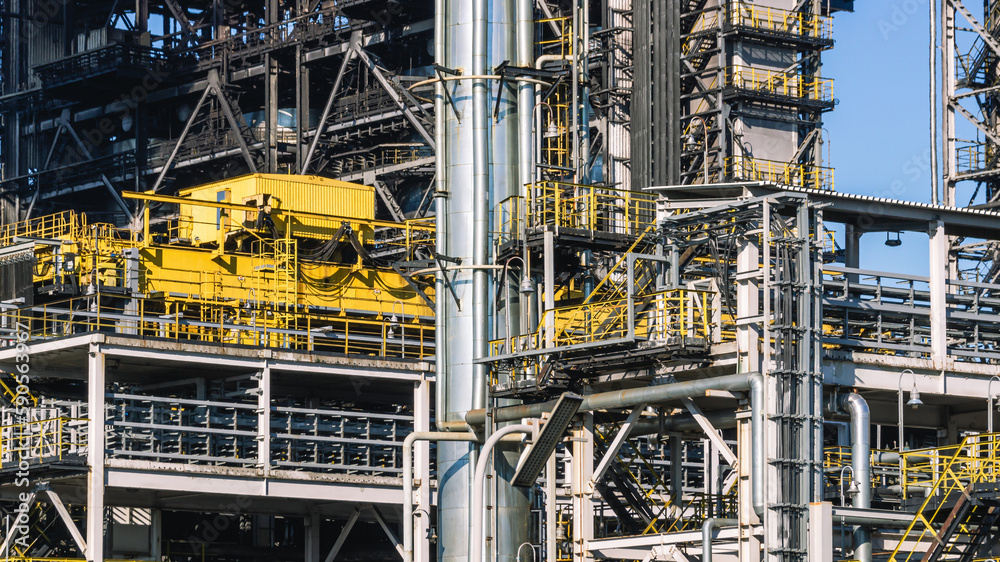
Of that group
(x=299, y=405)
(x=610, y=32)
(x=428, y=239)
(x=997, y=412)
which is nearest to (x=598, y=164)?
(x=610, y=32)

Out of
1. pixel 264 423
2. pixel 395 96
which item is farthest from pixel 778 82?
pixel 264 423

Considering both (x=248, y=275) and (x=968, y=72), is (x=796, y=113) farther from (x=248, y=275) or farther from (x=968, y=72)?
(x=248, y=275)

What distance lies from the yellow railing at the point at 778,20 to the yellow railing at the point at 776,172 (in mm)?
4520

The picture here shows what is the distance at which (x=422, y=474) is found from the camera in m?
51.0

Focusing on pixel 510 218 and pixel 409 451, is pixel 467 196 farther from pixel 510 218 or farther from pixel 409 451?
pixel 409 451

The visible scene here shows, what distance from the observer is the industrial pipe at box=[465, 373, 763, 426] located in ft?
126

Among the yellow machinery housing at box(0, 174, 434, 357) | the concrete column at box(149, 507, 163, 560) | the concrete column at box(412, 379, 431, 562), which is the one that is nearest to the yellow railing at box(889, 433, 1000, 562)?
the concrete column at box(412, 379, 431, 562)

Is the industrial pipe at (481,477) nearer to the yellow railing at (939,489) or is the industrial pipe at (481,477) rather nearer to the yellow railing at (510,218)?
the yellow railing at (510,218)

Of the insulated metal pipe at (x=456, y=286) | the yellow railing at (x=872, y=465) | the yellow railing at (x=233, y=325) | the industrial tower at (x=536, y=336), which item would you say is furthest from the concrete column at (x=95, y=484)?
the yellow railing at (x=872, y=465)

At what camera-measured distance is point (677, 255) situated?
42438 millimetres

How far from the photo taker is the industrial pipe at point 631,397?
38.5 m

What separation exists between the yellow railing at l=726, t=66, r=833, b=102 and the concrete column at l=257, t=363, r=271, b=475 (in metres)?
21.1

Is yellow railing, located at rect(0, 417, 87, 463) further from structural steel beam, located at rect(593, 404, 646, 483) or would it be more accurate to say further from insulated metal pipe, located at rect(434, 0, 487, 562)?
structural steel beam, located at rect(593, 404, 646, 483)

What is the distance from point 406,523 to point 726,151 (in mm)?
23150
